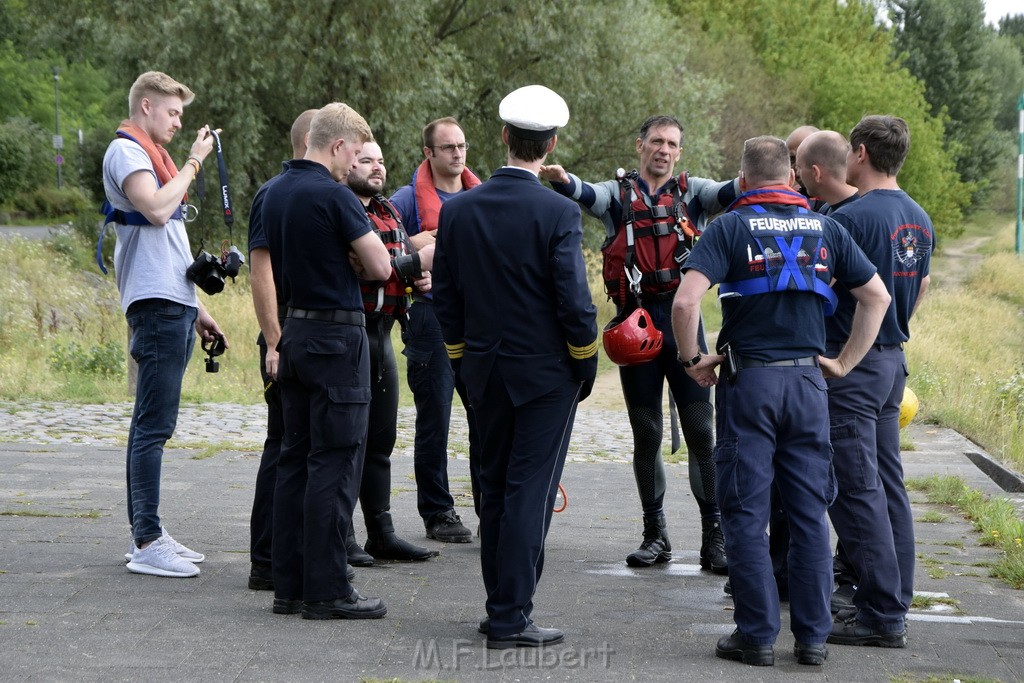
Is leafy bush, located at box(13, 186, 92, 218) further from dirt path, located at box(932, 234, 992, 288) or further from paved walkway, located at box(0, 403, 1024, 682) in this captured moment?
paved walkway, located at box(0, 403, 1024, 682)

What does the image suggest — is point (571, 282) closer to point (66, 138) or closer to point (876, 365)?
point (876, 365)

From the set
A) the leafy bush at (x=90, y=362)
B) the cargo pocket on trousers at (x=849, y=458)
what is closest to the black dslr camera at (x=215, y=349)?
the cargo pocket on trousers at (x=849, y=458)

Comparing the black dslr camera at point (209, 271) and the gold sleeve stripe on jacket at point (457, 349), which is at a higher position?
the black dslr camera at point (209, 271)

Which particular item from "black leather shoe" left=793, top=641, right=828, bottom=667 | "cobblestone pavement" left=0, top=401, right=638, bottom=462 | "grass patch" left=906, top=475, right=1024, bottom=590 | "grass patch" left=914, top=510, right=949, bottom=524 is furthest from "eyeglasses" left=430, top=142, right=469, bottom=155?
"cobblestone pavement" left=0, top=401, right=638, bottom=462

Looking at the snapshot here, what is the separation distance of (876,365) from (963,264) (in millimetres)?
46705

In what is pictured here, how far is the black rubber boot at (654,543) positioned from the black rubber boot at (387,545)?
1058mm

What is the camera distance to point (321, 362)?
490cm

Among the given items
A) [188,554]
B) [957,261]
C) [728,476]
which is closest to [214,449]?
[188,554]

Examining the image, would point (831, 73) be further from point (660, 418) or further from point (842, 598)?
point (842, 598)

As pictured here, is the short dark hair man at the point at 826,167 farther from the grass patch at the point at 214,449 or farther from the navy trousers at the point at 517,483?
the grass patch at the point at 214,449

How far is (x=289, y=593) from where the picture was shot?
4996mm

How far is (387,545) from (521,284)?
2038 mm

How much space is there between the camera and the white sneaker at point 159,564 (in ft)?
18.0

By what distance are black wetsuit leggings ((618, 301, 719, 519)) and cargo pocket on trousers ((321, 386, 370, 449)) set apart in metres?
1.58
